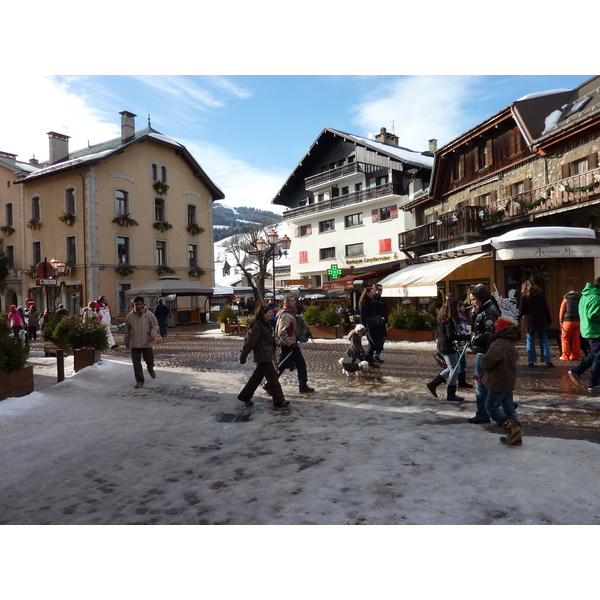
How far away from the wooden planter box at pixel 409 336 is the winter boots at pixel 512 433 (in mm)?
9685

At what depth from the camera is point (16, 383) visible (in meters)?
7.25

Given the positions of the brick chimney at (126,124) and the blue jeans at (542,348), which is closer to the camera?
the blue jeans at (542,348)

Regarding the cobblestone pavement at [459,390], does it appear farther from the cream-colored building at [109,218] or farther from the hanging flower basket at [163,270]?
the hanging flower basket at [163,270]

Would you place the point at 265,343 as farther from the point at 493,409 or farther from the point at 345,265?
the point at 345,265

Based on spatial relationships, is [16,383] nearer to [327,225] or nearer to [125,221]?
[125,221]

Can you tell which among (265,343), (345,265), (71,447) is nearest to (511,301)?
(265,343)

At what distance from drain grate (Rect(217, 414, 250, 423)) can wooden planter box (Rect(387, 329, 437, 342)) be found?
9246 mm

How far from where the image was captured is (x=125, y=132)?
1298 inches

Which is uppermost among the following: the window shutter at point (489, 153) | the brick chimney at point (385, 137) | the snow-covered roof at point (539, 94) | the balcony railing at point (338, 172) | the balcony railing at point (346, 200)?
the brick chimney at point (385, 137)

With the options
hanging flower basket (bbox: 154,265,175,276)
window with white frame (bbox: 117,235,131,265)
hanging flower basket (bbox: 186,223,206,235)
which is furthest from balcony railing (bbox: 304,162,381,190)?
window with white frame (bbox: 117,235,131,265)

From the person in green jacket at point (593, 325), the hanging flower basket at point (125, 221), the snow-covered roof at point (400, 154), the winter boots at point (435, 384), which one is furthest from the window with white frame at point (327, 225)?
the winter boots at point (435, 384)

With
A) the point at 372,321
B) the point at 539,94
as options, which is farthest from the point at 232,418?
the point at 539,94

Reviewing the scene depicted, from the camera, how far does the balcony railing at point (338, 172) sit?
35.0 metres

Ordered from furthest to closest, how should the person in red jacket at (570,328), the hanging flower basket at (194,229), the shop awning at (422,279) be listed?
the hanging flower basket at (194,229), the shop awning at (422,279), the person in red jacket at (570,328)
